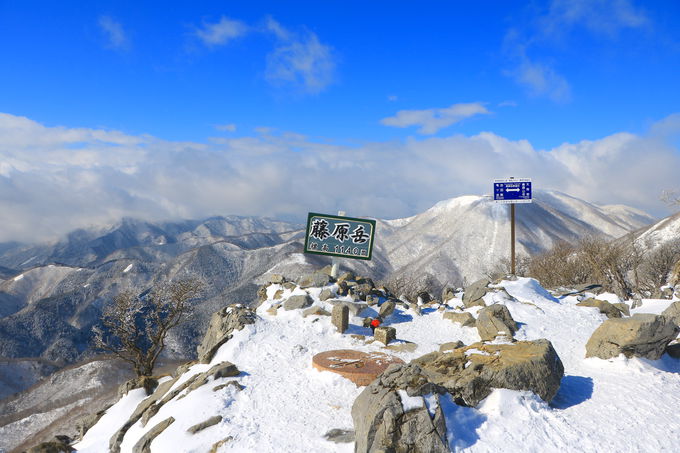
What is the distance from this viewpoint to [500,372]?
10.7m

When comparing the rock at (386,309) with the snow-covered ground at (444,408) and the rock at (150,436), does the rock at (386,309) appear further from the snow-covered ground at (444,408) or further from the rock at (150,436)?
the rock at (150,436)

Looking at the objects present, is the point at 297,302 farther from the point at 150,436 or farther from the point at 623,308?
the point at 623,308

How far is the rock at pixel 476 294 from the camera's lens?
22672 mm

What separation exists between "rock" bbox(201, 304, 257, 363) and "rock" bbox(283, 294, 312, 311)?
1.95 m

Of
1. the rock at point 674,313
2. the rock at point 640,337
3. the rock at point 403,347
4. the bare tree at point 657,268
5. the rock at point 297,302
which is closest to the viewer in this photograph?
the rock at point 640,337

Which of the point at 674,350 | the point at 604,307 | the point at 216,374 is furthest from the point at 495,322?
the point at 216,374

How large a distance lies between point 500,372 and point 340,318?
32.1ft

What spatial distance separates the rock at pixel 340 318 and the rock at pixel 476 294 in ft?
25.4

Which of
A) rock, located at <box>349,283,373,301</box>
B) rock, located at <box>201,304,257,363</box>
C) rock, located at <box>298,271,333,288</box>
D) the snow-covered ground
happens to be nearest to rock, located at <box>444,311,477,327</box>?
the snow-covered ground

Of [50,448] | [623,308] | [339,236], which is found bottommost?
[50,448]

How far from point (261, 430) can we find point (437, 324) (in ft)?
40.9

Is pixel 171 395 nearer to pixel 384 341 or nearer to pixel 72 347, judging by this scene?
pixel 384 341

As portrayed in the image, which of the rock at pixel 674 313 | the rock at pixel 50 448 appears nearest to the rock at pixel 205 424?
the rock at pixel 50 448

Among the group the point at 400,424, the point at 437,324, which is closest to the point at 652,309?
the point at 437,324
